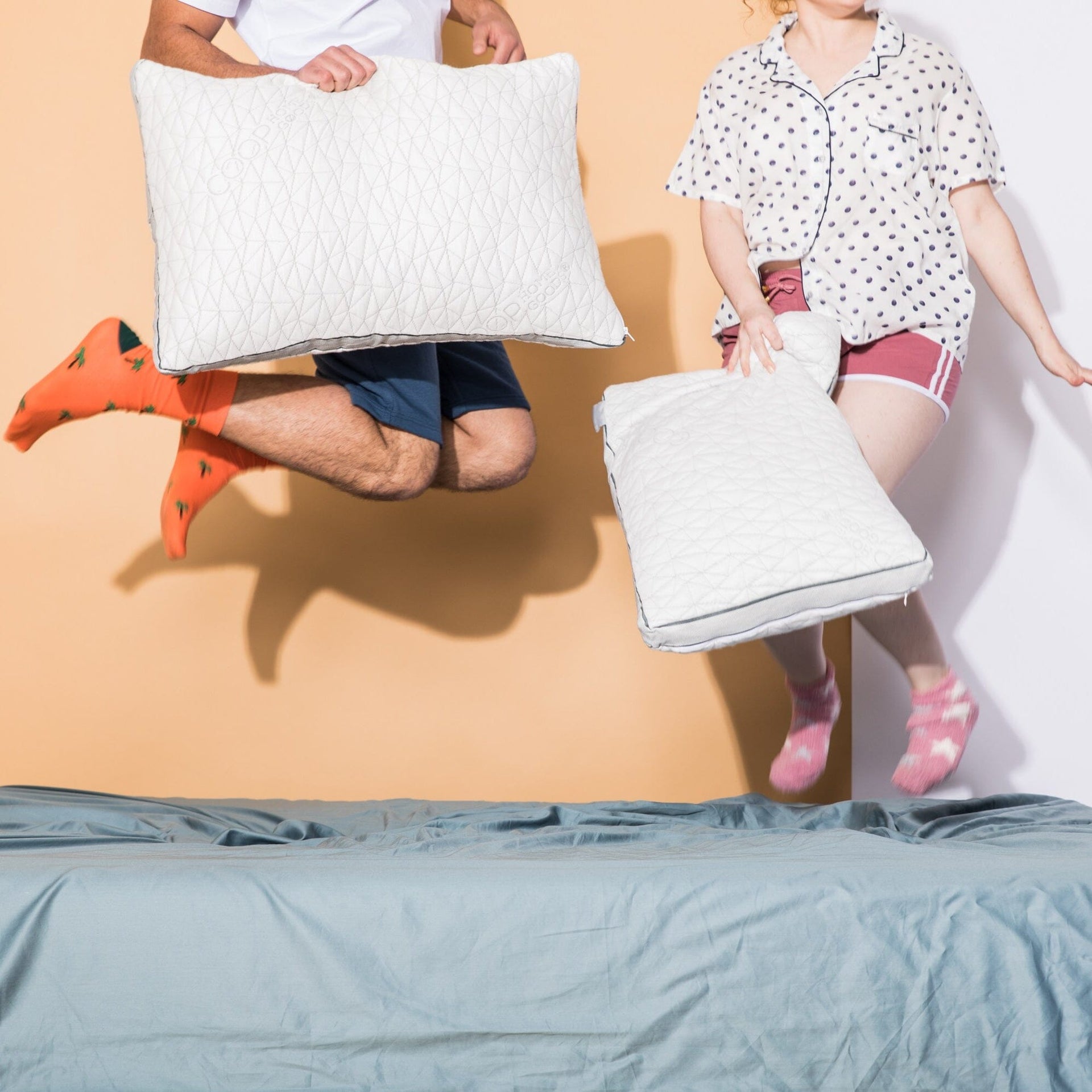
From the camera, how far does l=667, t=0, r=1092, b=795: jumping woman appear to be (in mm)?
1634

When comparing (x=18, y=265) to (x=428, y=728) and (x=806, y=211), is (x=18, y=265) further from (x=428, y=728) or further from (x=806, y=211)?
(x=806, y=211)

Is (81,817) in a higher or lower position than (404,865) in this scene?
lower

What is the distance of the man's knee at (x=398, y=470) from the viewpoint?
170 cm

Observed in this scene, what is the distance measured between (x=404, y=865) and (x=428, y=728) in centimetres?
127

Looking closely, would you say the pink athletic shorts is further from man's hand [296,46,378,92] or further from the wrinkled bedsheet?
the wrinkled bedsheet

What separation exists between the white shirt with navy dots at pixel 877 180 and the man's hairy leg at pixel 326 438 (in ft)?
1.82

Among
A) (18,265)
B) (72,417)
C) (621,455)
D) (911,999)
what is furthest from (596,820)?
(18,265)

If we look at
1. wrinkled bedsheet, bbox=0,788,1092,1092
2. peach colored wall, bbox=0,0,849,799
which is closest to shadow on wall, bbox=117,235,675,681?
peach colored wall, bbox=0,0,849,799

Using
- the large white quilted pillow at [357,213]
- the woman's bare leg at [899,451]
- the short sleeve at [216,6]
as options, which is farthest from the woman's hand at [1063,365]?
the short sleeve at [216,6]

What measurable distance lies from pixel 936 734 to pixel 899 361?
0.54m

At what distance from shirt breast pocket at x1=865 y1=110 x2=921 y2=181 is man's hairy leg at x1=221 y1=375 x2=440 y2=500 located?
2.57ft

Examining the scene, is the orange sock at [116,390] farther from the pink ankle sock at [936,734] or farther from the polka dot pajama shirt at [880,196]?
the pink ankle sock at [936,734]

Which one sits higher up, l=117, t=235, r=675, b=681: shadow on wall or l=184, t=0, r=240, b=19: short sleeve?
l=184, t=0, r=240, b=19: short sleeve

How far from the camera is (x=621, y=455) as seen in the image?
1446 mm
